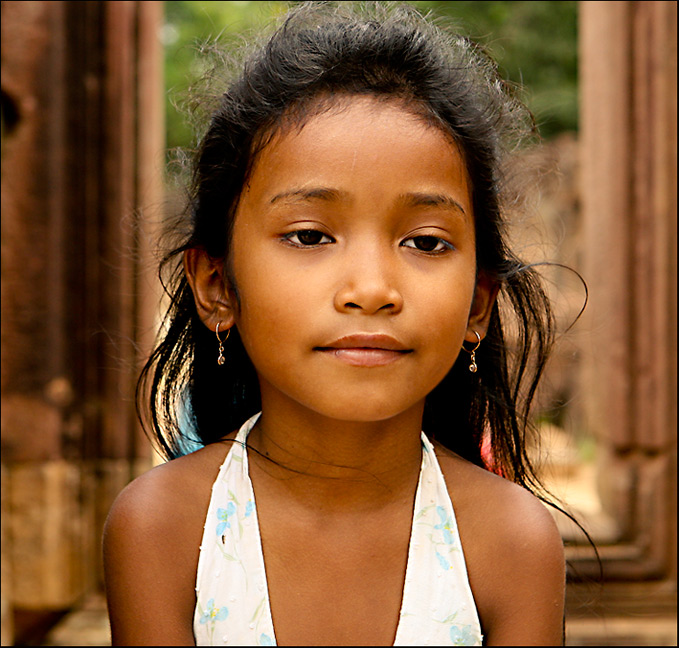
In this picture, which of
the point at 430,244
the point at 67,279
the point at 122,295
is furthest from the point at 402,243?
the point at 122,295

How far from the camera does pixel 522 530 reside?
161cm

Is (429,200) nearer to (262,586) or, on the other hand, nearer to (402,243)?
(402,243)

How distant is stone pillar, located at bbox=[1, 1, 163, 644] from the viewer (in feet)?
9.12

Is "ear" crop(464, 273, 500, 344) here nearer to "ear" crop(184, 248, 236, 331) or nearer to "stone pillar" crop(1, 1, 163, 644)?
"ear" crop(184, 248, 236, 331)

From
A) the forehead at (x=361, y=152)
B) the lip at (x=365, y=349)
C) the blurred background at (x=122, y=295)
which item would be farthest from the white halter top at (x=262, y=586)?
the blurred background at (x=122, y=295)

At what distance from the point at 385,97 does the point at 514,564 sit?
0.88 meters

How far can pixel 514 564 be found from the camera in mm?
1589

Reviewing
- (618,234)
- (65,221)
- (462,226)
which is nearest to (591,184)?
(618,234)

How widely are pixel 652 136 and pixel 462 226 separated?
6.66 ft

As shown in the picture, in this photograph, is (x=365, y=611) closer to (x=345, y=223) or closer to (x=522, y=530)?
(x=522, y=530)

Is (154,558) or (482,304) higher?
(482,304)

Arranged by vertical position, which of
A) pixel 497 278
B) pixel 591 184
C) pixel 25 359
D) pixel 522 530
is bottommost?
pixel 522 530

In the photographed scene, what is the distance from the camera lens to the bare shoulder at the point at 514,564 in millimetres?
1561

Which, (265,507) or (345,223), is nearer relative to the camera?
(345,223)
